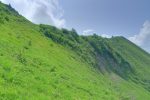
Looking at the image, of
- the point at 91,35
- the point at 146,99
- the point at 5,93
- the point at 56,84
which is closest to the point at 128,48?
the point at 91,35

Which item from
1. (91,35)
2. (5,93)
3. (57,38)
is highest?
(91,35)

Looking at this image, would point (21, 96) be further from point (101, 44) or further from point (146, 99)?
point (101, 44)

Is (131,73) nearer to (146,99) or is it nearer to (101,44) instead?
(101,44)

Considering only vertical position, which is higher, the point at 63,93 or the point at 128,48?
the point at 128,48

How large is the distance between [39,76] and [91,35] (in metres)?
90.1

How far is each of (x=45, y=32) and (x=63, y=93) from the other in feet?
165

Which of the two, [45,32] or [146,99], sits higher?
[45,32]

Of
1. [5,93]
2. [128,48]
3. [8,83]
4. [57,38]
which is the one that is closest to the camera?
[5,93]

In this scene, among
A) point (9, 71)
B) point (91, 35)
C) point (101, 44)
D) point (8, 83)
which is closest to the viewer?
point (8, 83)

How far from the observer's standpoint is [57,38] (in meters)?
77.6

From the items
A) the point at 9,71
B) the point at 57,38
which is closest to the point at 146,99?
the point at 57,38

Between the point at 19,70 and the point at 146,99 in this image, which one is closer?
the point at 19,70

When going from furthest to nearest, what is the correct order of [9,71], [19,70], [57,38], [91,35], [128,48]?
1. [128,48]
2. [91,35]
3. [57,38]
4. [19,70]
5. [9,71]

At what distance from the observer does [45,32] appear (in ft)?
255
